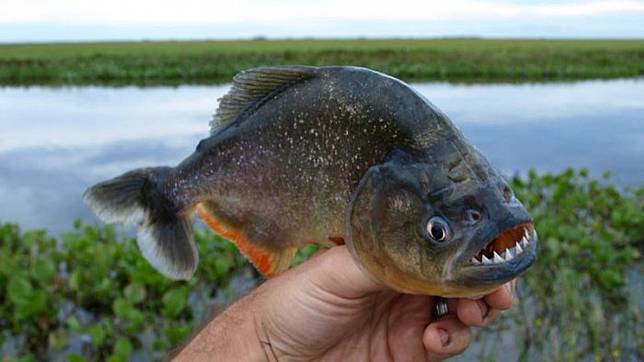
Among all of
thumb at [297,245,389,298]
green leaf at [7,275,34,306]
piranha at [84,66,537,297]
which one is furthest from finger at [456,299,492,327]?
green leaf at [7,275,34,306]

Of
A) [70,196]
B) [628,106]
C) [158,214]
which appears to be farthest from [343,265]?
[628,106]

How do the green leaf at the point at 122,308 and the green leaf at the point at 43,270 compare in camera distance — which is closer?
the green leaf at the point at 122,308

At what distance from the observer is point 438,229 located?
5.40 feet

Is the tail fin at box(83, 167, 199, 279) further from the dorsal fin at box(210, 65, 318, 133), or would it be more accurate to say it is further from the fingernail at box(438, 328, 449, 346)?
the fingernail at box(438, 328, 449, 346)

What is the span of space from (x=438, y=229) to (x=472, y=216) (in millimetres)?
82

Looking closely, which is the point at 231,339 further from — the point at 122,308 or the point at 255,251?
the point at 122,308

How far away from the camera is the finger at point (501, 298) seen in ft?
6.51

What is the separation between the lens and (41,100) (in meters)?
24.8

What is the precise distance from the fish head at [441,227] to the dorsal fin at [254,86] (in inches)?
16.7

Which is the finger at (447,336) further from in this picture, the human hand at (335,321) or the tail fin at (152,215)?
the tail fin at (152,215)

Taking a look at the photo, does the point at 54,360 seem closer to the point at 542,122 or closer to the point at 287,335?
the point at 287,335

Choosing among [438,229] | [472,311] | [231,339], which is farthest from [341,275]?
[231,339]

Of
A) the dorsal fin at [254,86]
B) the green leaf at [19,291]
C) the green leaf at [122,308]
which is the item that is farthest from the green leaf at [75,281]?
the dorsal fin at [254,86]

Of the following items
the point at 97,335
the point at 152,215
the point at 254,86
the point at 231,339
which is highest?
the point at 254,86
